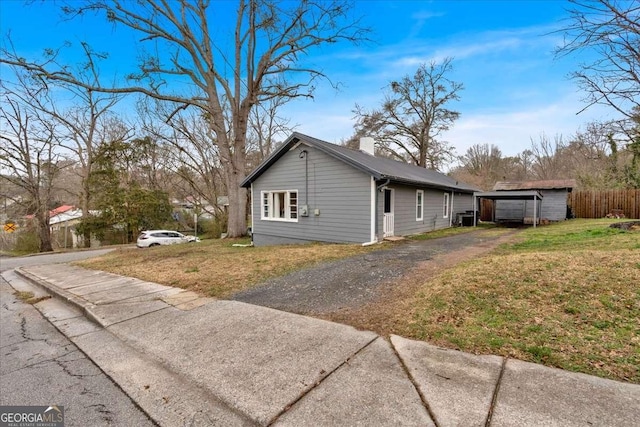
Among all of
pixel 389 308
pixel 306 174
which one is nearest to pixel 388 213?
pixel 306 174

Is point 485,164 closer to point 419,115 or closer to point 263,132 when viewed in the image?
point 419,115

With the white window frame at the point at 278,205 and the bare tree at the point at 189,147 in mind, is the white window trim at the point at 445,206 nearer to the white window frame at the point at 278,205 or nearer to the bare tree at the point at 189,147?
the white window frame at the point at 278,205

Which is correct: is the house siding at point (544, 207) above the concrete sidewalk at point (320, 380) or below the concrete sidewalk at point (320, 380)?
above

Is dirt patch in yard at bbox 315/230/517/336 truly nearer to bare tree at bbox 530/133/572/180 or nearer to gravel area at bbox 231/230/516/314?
gravel area at bbox 231/230/516/314

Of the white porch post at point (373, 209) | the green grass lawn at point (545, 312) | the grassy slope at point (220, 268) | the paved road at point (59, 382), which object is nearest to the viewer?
the paved road at point (59, 382)

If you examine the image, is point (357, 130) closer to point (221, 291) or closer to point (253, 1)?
point (253, 1)

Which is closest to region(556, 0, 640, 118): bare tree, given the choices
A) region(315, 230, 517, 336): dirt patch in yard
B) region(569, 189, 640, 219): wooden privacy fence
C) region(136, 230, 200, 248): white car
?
region(315, 230, 517, 336): dirt patch in yard

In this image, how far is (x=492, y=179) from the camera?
3241 centimetres

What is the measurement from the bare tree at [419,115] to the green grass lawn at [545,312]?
2252 cm

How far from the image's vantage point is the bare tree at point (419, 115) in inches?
970

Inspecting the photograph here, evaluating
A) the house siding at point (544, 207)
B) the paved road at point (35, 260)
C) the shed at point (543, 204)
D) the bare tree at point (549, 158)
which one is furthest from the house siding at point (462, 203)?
the paved road at point (35, 260)

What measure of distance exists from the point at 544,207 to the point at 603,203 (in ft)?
9.30

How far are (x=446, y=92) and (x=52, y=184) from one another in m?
31.9

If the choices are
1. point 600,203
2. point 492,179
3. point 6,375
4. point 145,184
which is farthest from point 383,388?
point 492,179
